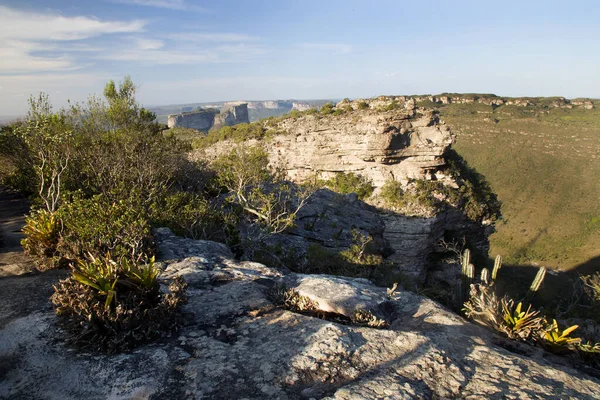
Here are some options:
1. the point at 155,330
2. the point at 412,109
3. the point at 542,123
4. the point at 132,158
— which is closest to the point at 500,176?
the point at 542,123

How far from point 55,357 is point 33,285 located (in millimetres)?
2134

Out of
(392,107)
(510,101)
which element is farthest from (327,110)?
(510,101)

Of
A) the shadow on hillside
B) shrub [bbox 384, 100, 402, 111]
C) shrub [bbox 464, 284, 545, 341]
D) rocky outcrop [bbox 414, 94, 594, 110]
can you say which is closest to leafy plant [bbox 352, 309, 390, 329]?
shrub [bbox 464, 284, 545, 341]

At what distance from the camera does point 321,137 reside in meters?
28.1

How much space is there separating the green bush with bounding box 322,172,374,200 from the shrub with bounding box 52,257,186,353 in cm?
2292

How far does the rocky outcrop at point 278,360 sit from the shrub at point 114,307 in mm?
158

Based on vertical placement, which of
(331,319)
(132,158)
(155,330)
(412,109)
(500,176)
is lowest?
(500,176)

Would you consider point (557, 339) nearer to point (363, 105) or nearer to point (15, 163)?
point (15, 163)

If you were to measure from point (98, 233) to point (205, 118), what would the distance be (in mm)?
89284

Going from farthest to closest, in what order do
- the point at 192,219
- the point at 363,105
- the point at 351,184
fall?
the point at 363,105
the point at 351,184
the point at 192,219

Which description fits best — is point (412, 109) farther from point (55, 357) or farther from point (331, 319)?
point (55, 357)

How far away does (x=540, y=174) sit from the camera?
167 feet

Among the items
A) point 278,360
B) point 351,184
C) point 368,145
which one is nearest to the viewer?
point 278,360

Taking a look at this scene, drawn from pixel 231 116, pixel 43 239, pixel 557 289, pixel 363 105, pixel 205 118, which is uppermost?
pixel 231 116
